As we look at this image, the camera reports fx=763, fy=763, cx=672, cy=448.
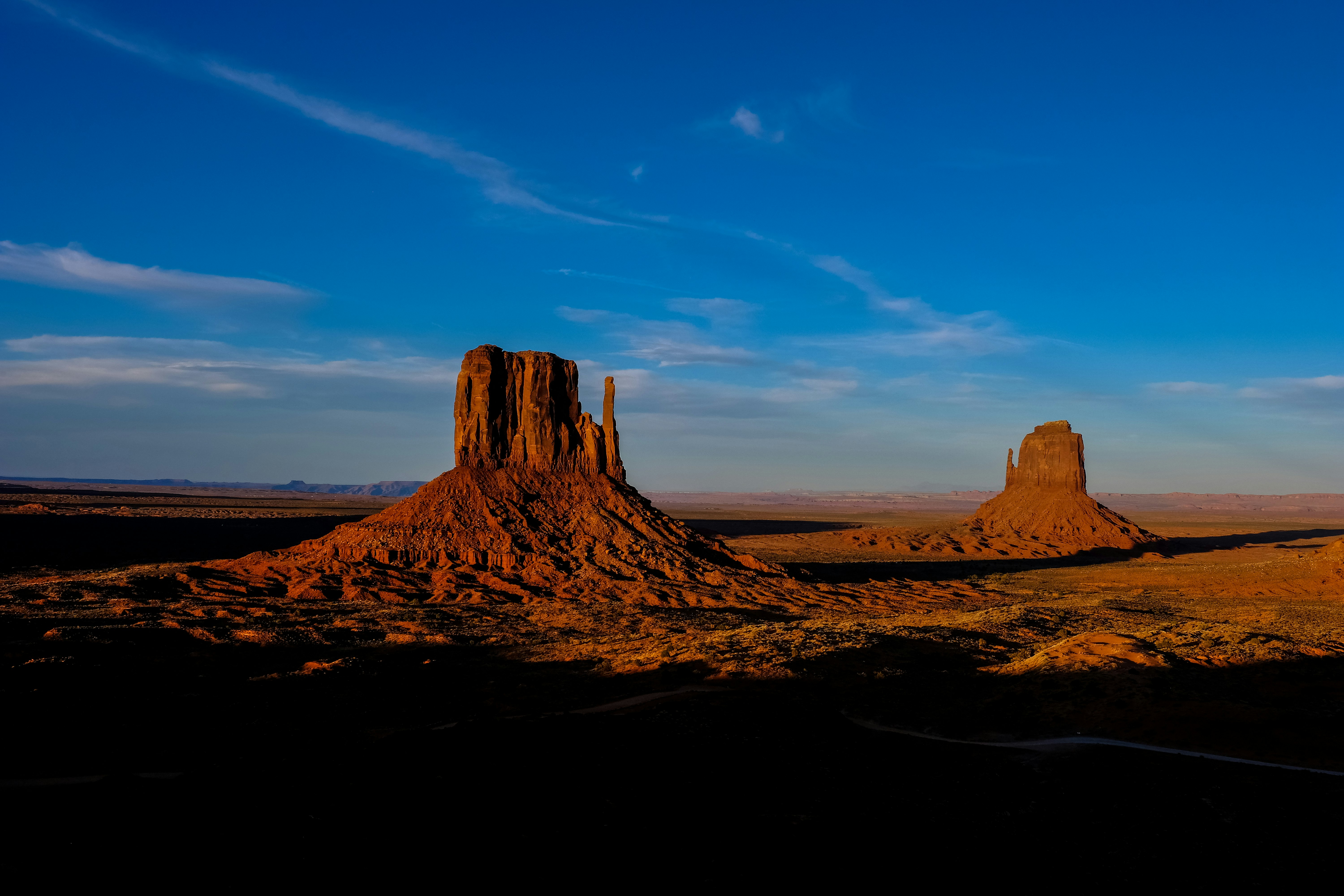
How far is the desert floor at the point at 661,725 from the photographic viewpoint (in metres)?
9.66

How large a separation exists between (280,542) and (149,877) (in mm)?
63283

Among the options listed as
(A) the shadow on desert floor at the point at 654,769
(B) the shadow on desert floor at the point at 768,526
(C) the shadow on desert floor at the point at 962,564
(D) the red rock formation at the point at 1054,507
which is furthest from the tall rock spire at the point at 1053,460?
(A) the shadow on desert floor at the point at 654,769

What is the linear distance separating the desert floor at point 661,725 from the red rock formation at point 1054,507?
44.3m

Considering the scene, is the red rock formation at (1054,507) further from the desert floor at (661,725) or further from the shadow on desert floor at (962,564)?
the desert floor at (661,725)

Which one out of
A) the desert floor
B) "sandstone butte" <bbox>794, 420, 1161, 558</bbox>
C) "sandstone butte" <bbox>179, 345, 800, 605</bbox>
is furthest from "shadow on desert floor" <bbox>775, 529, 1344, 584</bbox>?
the desert floor

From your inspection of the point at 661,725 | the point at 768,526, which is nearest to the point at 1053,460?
the point at 768,526

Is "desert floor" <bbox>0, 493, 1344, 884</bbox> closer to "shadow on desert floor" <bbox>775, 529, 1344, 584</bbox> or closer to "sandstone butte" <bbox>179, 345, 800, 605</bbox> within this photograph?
"sandstone butte" <bbox>179, 345, 800, 605</bbox>

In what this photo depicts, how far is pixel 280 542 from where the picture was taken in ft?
212

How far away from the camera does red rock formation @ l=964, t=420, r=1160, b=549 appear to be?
7488 cm

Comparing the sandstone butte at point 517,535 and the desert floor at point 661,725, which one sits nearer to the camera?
the desert floor at point 661,725

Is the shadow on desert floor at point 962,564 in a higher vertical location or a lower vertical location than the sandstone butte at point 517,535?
lower

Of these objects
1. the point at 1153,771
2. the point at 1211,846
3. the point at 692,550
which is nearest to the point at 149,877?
the point at 1211,846

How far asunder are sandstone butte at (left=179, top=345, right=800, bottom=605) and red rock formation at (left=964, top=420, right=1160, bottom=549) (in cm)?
4790

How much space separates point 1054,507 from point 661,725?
251 feet
